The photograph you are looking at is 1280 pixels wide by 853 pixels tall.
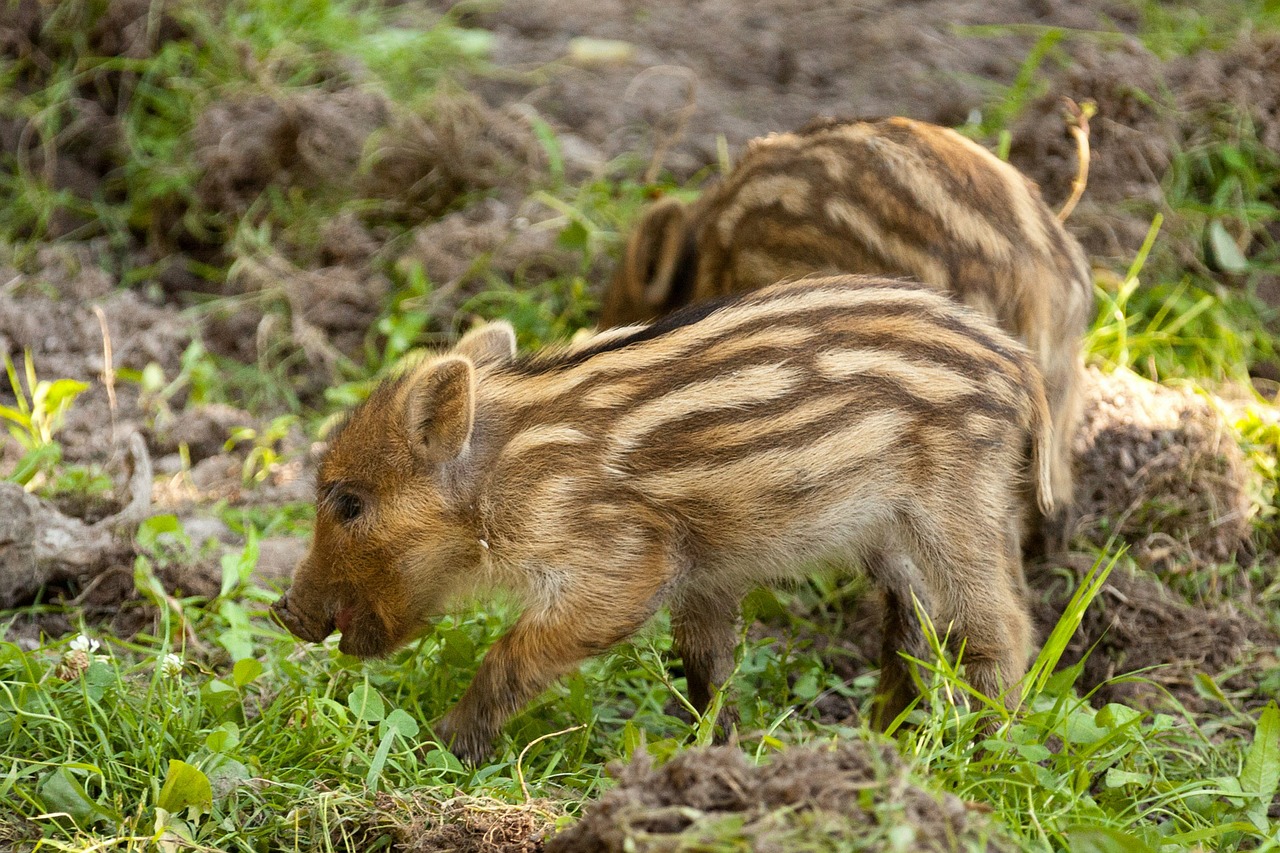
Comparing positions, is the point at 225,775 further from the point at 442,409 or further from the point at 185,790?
the point at 442,409

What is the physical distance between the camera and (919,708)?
356 centimetres

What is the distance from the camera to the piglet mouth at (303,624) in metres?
3.32

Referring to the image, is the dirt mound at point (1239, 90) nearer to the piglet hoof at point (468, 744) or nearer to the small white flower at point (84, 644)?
the piglet hoof at point (468, 744)

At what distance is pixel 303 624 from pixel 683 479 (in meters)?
0.97

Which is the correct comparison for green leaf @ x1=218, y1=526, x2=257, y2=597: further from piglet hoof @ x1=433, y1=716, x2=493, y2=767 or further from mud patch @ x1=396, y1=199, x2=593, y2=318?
mud patch @ x1=396, y1=199, x2=593, y2=318

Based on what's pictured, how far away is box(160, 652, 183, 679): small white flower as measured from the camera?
3146 millimetres

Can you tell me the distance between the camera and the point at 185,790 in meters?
2.69

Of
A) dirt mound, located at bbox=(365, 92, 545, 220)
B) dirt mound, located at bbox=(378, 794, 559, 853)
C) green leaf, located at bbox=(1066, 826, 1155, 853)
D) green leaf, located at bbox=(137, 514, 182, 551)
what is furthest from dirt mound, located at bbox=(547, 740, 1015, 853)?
dirt mound, located at bbox=(365, 92, 545, 220)

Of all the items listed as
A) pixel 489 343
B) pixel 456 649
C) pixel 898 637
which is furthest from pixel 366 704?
pixel 898 637

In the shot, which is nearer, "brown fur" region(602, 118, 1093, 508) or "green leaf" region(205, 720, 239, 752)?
"green leaf" region(205, 720, 239, 752)

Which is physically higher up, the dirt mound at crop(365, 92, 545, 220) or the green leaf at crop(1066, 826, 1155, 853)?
the green leaf at crop(1066, 826, 1155, 853)

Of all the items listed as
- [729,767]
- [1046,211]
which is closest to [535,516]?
[729,767]

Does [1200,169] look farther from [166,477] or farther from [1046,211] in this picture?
[166,477]

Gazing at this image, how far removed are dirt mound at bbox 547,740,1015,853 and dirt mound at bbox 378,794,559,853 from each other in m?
0.32
